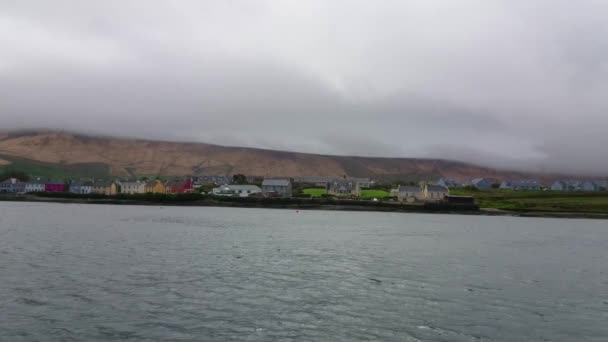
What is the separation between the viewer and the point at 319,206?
4683 inches

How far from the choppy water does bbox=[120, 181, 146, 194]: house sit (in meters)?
123

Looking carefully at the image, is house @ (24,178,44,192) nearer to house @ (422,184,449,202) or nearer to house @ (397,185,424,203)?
house @ (397,185,424,203)

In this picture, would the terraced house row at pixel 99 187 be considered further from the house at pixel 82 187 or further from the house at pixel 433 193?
the house at pixel 433 193

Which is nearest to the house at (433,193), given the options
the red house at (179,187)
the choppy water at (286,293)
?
the red house at (179,187)

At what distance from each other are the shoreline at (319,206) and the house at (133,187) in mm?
28880

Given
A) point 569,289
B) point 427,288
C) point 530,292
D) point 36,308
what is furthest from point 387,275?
point 36,308

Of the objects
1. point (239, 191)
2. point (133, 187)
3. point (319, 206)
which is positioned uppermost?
point (133, 187)

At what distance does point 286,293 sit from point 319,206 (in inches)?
3861

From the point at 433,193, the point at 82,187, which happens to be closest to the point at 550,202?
the point at 433,193

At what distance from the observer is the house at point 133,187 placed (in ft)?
522

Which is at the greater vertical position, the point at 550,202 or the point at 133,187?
the point at 133,187

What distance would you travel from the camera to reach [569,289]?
24844 mm

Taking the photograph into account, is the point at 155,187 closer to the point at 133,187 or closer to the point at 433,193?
the point at 133,187

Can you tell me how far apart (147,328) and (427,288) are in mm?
12437
